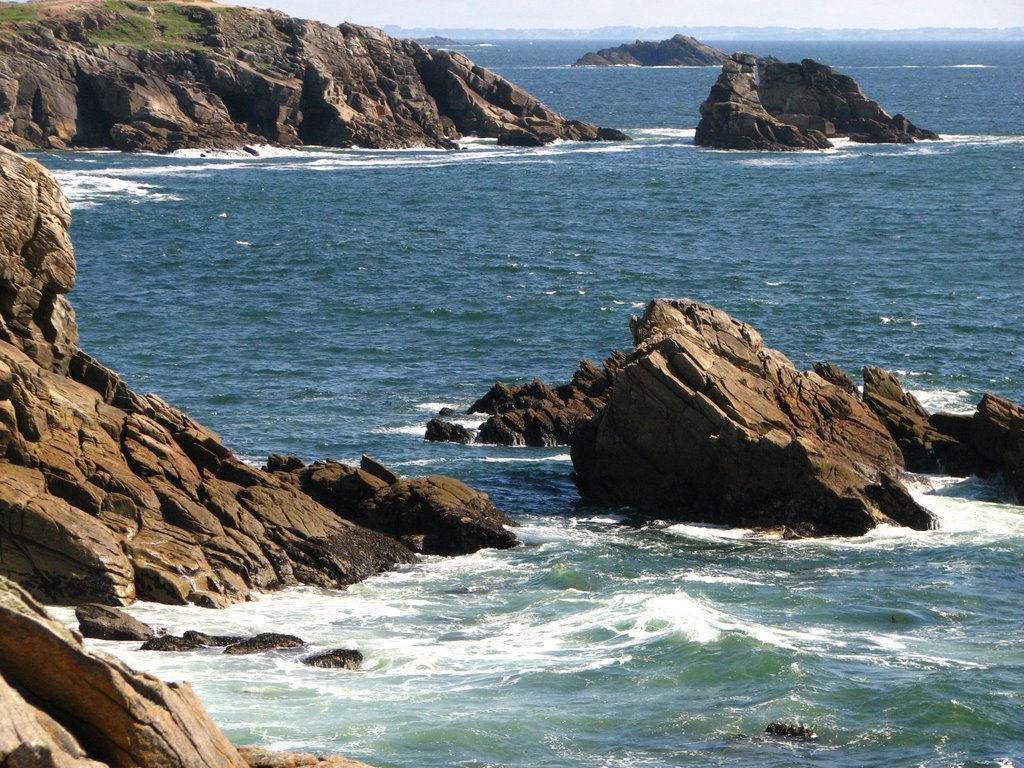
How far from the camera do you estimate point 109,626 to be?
2748cm

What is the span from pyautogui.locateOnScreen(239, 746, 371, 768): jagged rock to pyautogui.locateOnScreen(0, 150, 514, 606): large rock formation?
1224cm

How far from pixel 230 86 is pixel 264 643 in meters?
105

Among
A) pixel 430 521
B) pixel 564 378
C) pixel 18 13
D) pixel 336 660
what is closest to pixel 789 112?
pixel 18 13

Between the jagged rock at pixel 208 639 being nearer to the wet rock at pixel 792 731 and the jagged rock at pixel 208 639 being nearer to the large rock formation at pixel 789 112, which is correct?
the wet rock at pixel 792 731

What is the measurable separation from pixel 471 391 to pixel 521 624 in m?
21.1

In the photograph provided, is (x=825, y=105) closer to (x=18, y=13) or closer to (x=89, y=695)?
(x=18, y=13)

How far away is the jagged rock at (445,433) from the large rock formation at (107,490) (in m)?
8.82

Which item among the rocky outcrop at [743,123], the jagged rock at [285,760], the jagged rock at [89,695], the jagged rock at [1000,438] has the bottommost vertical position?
the jagged rock at [1000,438]

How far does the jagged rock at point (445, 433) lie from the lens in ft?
147

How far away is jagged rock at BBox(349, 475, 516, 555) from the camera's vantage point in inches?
1395

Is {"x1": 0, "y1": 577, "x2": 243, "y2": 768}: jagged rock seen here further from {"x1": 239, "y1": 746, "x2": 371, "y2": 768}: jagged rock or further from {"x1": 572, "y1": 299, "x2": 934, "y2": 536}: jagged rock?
{"x1": 572, "y1": 299, "x2": 934, "y2": 536}: jagged rock

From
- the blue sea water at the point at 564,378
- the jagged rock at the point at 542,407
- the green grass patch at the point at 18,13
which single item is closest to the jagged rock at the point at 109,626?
the blue sea water at the point at 564,378

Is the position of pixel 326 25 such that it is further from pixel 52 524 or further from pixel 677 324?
pixel 52 524

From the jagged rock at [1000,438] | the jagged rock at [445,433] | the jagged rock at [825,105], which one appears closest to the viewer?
A: the jagged rock at [1000,438]
